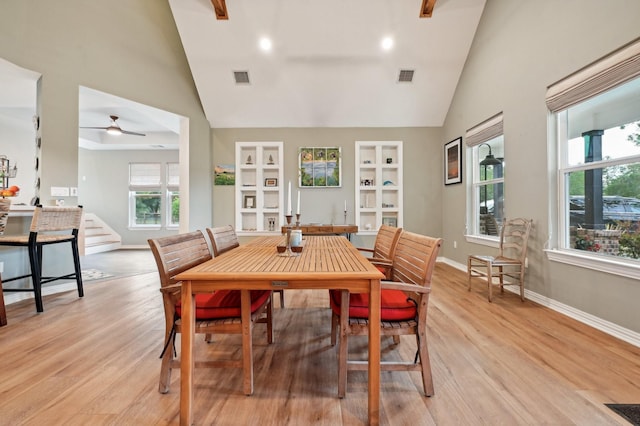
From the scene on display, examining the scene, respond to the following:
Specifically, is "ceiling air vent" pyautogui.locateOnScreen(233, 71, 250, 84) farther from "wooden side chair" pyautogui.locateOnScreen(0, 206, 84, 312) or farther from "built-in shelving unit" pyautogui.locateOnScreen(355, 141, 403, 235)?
"wooden side chair" pyautogui.locateOnScreen(0, 206, 84, 312)

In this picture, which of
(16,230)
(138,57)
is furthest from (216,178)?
(16,230)

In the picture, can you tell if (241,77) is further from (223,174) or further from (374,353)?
(374,353)

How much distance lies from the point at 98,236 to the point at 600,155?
9326mm

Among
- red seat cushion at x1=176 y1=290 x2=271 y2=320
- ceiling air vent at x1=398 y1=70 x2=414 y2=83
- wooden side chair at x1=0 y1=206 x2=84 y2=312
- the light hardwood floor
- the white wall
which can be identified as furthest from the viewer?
the white wall

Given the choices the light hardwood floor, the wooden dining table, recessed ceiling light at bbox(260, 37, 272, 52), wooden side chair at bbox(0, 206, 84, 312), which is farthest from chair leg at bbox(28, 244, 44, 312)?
recessed ceiling light at bbox(260, 37, 272, 52)

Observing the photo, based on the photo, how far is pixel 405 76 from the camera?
469cm

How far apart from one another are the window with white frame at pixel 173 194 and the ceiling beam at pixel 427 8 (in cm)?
669

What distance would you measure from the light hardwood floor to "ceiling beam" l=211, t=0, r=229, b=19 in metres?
3.86

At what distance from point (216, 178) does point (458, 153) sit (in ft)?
14.4

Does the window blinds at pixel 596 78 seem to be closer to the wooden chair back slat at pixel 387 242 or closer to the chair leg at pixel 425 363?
the wooden chair back slat at pixel 387 242

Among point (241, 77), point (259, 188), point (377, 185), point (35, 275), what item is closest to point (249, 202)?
point (259, 188)

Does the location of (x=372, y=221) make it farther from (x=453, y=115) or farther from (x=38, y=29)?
(x=38, y=29)

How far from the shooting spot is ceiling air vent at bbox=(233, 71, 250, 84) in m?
4.68

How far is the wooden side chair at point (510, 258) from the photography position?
3061mm
